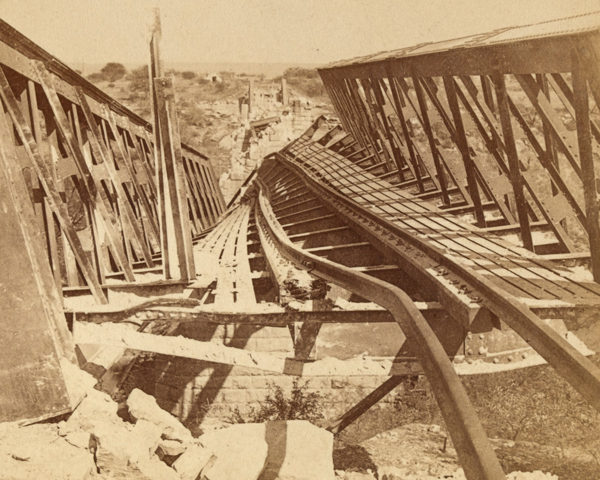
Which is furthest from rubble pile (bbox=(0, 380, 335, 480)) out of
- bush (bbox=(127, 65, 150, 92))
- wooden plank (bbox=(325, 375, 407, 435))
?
bush (bbox=(127, 65, 150, 92))

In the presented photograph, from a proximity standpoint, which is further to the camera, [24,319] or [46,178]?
[46,178]

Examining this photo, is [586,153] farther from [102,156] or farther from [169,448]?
[102,156]

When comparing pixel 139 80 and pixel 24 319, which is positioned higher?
pixel 139 80

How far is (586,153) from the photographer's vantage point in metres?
3.51

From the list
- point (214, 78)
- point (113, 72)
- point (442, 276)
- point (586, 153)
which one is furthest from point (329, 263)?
point (113, 72)

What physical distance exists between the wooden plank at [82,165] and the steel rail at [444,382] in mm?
2225

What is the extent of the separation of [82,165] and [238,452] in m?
2.79

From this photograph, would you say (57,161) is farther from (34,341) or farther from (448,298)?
(448,298)

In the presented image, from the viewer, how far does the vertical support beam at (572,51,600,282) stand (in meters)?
3.35

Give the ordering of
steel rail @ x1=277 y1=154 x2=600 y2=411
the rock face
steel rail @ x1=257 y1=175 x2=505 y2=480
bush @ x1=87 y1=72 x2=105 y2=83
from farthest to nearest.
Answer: bush @ x1=87 y1=72 x2=105 y2=83 → the rock face → steel rail @ x1=277 y1=154 x2=600 y2=411 → steel rail @ x1=257 y1=175 x2=505 y2=480

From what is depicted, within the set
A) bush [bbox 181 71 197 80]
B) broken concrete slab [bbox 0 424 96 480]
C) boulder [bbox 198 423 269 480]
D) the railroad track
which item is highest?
bush [bbox 181 71 197 80]

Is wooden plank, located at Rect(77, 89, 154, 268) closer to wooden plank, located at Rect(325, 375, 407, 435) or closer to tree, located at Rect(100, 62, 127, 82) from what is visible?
wooden plank, located at Rect(325, 375, 407, 435)

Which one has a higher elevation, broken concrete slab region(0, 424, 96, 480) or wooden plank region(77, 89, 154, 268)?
wooden plank region(77, 89, 154, 268)

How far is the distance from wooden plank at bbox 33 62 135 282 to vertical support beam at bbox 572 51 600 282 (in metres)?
3.87
